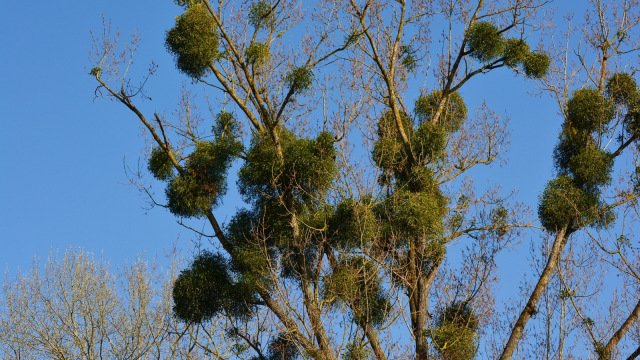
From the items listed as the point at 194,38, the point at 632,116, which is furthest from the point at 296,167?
the point at 632,116

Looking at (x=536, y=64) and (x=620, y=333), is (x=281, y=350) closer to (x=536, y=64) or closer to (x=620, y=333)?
(x=620, y=333)

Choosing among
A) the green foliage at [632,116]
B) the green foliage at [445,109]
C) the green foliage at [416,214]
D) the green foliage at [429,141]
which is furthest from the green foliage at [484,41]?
the green foliage at [416,214]

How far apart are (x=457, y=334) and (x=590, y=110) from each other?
3469 mm

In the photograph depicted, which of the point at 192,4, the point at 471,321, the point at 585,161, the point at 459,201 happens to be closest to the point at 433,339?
the point at 471,321

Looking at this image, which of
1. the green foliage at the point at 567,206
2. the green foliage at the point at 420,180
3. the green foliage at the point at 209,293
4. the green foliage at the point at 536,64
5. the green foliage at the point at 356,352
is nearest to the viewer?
the green foliage at the point at 356,352

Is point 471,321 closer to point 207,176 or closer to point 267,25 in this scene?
point 207,176

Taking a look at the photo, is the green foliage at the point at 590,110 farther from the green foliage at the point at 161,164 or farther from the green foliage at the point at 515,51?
the green foliage at the point at 161,164

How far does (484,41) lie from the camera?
1123cm

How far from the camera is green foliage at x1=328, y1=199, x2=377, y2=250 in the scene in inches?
361

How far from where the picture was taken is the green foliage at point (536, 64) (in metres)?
11.1

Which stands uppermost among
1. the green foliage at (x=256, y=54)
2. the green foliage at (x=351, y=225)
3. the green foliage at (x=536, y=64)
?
the green foliage at (x=536, y=64)

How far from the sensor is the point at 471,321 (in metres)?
9.66

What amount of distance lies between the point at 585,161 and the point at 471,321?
2.52 meters

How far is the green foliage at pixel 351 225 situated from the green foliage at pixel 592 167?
2834 millimetres
